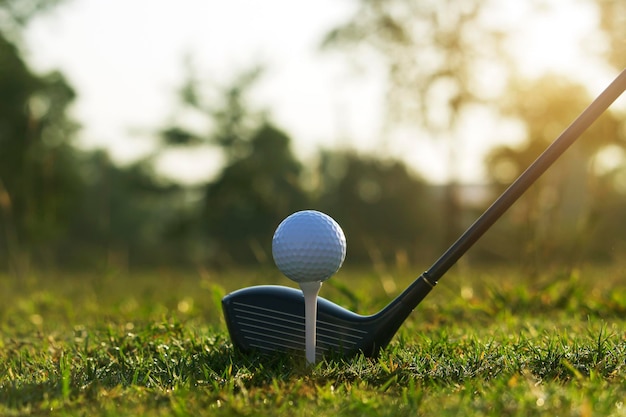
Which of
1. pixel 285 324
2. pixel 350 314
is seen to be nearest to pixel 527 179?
pixel 350 314

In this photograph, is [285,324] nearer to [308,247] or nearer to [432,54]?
[308,247]

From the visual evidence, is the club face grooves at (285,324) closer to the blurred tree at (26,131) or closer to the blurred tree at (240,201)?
the blurred tree at (26,131)

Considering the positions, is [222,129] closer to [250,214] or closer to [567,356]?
[250,214]

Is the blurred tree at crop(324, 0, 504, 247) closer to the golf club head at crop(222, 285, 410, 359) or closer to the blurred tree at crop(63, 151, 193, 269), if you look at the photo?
the blurred tree at crop(63, 151, 193, 269)

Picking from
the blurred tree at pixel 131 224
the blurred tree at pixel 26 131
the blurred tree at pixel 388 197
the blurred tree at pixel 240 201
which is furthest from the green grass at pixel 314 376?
the blurred tree at pixel 240 201

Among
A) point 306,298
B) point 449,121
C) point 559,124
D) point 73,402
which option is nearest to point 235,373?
point 306,298

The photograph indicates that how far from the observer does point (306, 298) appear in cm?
254

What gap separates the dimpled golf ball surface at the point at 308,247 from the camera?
8.22 ft

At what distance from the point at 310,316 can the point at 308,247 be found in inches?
10.3

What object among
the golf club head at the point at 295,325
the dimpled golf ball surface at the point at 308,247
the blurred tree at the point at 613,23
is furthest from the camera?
the blurred tree at the point at 613,23

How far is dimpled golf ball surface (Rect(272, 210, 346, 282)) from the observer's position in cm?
251

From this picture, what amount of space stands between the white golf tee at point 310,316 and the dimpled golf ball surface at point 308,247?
0.09 ft

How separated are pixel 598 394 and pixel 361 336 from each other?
3.04 feet

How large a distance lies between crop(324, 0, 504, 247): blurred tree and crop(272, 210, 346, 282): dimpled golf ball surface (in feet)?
50.9
